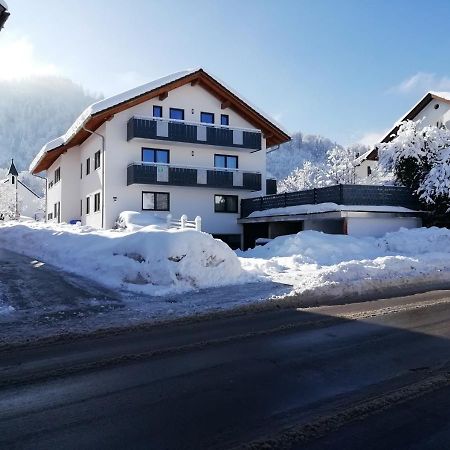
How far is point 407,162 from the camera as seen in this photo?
25031 millimetres

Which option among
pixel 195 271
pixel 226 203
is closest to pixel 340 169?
pixel 226 203

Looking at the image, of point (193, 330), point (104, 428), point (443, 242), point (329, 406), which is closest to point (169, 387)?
point (104, 428)

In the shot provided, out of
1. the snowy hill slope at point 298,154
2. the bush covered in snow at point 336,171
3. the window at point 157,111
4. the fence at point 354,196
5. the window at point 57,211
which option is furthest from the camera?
the snowy hill slope at point 298,154

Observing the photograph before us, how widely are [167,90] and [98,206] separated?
7.89 meters

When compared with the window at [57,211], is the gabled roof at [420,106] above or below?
above

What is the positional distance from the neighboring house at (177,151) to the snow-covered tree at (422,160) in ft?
24.8

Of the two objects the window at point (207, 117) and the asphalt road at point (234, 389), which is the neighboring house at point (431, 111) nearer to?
the window at point (207, 117)

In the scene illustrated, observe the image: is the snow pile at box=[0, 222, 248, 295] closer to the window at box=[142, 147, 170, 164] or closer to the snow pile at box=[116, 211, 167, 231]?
the snow pile at box=[116, 211, 167, 231]

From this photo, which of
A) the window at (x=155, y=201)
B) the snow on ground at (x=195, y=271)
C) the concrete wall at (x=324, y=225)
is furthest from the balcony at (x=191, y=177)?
the snow on ground at (x=195, y=271)

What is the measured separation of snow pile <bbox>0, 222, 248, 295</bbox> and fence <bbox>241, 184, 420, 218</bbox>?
1027 centimetres

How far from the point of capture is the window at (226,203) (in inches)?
1133

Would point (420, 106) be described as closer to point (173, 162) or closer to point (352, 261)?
point (173, 162)

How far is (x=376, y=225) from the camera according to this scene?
869 inches

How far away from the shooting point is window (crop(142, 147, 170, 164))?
89.3ft
